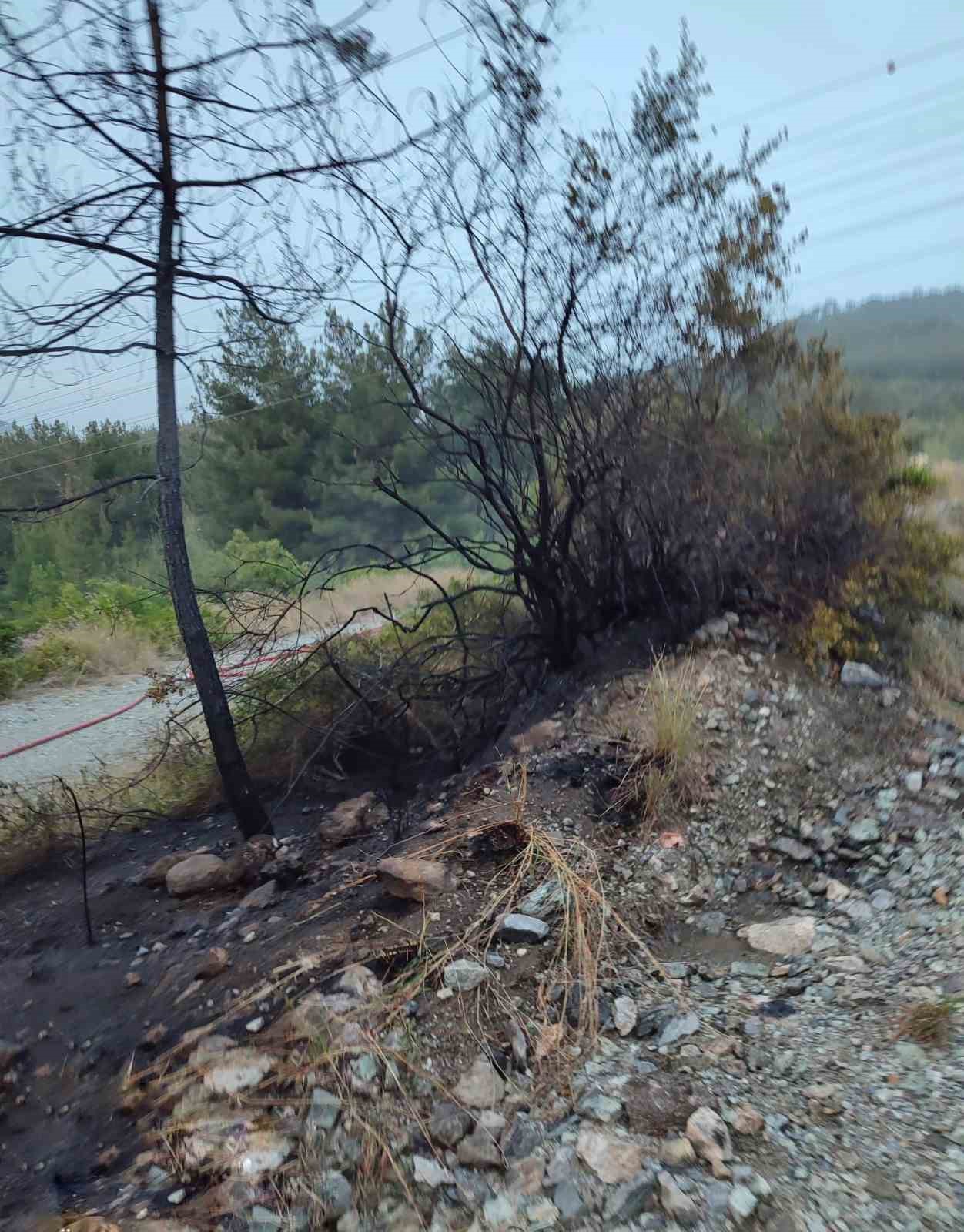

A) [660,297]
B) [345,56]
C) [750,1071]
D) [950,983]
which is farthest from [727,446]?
[750,1071]

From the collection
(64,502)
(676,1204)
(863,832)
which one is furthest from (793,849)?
(64,502)

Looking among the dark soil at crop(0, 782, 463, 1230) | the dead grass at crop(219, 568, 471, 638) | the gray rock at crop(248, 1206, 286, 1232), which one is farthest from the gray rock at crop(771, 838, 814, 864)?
the dead grass at crop(219, 568, 471, 638)

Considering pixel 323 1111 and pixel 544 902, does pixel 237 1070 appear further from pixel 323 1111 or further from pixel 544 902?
pixel 544 902

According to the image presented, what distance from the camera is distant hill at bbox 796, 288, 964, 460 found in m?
4.67

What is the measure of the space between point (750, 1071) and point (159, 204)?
179 inches

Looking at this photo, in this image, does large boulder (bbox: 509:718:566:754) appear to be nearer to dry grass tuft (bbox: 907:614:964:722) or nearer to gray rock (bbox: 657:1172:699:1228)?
dry grass tuft (bbox: 907:614:964:722)

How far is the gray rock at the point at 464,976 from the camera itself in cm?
277

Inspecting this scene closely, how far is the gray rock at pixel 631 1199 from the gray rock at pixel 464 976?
88 cm

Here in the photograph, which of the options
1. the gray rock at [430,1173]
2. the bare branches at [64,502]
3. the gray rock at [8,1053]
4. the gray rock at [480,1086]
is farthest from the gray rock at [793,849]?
the bare branches at [64,502]

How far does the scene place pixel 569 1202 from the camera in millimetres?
1975

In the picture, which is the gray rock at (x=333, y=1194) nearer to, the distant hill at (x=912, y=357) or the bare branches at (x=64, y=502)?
the bare branches at (x=64, y=502)

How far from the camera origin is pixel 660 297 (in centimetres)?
511

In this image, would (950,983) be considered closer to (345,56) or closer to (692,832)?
(692,832)

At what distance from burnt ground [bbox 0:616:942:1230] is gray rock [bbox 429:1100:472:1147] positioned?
0.66ft
